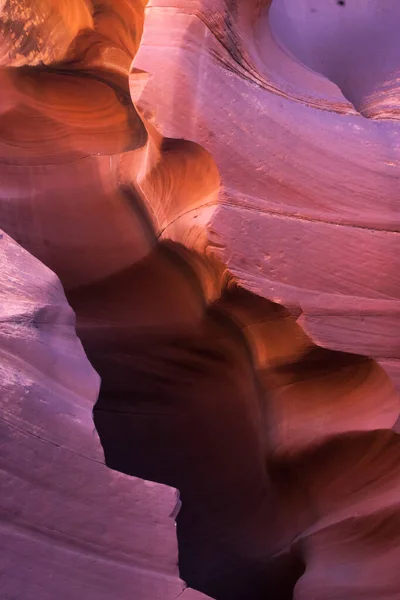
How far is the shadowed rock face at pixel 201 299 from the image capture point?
4.12 feet

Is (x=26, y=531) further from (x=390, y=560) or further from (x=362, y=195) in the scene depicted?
(x=362, y=195)

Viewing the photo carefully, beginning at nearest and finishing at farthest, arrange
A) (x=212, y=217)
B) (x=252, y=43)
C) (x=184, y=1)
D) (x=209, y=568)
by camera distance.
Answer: (x=212, y=217)
(x=184, y=1)
(x=252, y=43)
(x=209, y=568)

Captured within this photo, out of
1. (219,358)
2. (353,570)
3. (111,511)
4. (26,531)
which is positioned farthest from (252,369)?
(26,531)

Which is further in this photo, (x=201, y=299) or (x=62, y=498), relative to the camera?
(x=201, y=299)

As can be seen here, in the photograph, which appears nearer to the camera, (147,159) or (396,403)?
(396,403)

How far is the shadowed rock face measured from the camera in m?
1.26

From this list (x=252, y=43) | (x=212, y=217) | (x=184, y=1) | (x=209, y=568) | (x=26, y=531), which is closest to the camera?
(x=26, y=531)

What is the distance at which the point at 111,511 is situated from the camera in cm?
125

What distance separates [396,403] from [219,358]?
1.85ft

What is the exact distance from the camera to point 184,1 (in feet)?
5.40

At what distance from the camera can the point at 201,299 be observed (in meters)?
1.87

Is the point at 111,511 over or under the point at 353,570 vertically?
over

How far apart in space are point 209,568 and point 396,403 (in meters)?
0.72

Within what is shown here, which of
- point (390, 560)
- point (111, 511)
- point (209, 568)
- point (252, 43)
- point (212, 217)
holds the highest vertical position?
point (252, 43)
